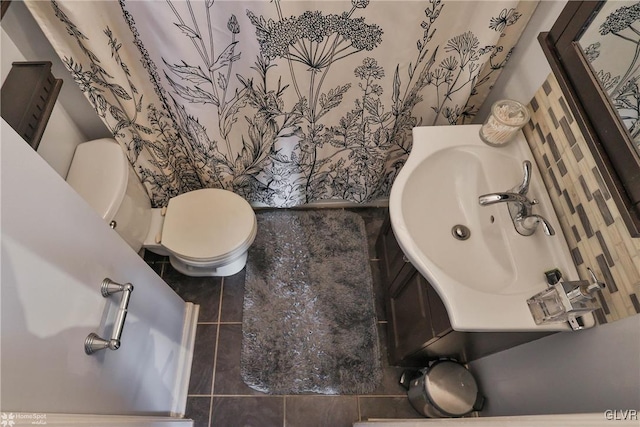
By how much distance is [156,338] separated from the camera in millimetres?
1279

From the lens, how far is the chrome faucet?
905 millimetres

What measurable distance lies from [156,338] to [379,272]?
108 centimetres

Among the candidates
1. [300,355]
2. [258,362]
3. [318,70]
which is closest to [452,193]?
[318,70]

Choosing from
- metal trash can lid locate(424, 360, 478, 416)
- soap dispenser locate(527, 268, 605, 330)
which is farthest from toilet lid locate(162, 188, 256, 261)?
soap dispenser locate(527, 268, 605, 330)

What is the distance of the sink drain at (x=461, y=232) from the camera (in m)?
1.11

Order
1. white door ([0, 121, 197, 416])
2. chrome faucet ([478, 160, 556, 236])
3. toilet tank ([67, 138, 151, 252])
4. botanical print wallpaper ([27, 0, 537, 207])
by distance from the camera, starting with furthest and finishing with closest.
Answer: toilet tank ([67, 138, 151, 252]) → botanical print wallpaper ([27, 0, 537, 207]) → chrome faucet ([478, 160, 556, 236]) → white door ([0, 121, 197, 416])

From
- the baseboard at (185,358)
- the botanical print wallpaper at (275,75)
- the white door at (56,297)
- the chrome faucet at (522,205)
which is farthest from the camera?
the baseboard at (185,358)

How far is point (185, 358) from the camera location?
159 centimetres

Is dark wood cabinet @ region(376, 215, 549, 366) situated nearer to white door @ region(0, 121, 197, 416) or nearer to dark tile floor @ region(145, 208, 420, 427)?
dark tile floor @ region(145, 208, 420, 427)

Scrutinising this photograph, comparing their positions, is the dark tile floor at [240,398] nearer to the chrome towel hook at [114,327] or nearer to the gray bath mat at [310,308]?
the gray bath mat at [310,308]

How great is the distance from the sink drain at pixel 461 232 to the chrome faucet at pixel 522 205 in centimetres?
13

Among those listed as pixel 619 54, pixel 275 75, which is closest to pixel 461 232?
pixel 619 54

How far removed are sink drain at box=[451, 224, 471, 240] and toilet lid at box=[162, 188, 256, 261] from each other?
86cm

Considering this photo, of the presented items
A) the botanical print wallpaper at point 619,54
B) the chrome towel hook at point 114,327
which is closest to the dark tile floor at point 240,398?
the chrome towel hook at point 114,327
